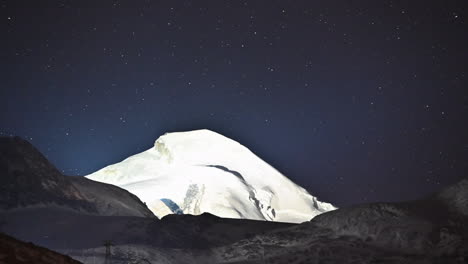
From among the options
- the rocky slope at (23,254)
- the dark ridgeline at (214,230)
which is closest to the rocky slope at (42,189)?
the dark ridgeline at (214,230)

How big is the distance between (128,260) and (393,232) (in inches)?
2045

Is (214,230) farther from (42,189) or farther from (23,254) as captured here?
(23,254)

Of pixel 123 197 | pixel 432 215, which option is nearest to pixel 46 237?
pixel 123 197

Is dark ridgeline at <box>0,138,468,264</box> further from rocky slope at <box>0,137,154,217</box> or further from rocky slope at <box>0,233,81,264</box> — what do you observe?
rocky slope at <box>0,233,81,264</box>

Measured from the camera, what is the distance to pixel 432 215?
10144 cm

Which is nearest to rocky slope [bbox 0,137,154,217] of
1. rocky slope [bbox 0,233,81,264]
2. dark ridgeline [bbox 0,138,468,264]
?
dark ridgeline [bbox 0,138,468,264]

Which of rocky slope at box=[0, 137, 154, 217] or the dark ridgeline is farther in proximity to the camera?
rocky slope at box=[0, 137, 154, 217]

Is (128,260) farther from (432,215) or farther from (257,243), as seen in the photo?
(432,215)

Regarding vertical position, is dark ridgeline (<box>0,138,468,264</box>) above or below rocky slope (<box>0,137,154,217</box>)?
below

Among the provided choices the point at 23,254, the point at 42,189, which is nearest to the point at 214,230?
the point at 42,189

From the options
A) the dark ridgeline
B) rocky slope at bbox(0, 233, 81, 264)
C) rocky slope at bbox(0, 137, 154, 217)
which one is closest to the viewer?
rocky slope at bbox(0, 233, 81, 264)

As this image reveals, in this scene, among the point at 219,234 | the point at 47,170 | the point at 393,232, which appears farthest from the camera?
the point at 47,170

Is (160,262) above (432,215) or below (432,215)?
below

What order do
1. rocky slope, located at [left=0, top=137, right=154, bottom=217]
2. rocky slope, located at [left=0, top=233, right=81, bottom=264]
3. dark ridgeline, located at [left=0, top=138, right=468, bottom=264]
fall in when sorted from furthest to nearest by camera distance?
rocky slope, located at [left=0, top=137, right=154, bottom=217] < dark ridgeline, located at [left=0, top=138, right=468, bottom=264] < rocky slope, located at [left=0, top=233, right=81, bottom=264]
